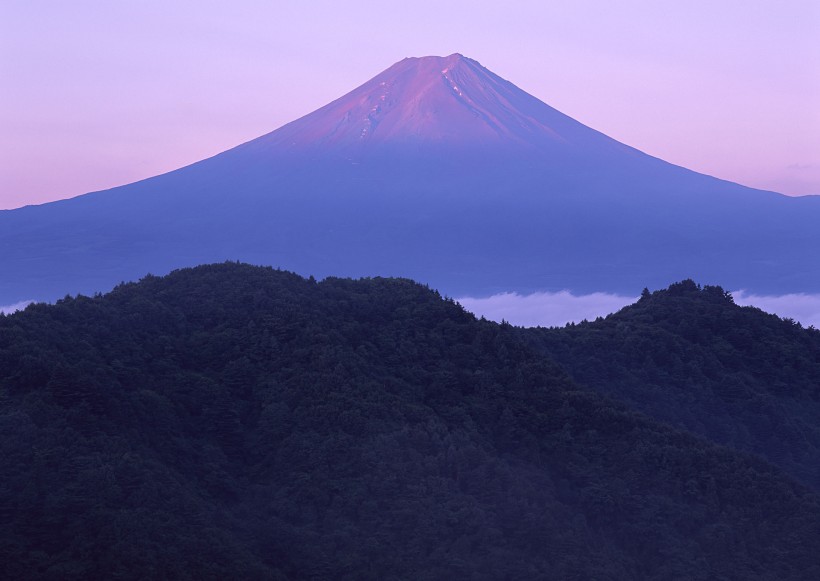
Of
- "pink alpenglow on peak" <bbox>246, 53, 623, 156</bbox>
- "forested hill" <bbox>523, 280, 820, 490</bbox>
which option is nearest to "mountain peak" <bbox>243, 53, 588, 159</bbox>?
"pink alpenglow on peak" <bbox>246, 53, 623, 156</bbox>

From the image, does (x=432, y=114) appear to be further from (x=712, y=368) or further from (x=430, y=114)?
(x=712, y=368)

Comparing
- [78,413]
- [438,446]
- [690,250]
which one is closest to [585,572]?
[438,446]

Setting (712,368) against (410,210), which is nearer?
(712,368)

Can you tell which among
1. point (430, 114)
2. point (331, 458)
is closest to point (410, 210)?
point (430, 114)

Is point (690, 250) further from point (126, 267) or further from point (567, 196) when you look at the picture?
point (126, 267)

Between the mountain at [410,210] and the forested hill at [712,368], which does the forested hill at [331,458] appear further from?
the mountain at [410,210]

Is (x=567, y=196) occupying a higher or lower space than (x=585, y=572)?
higher
